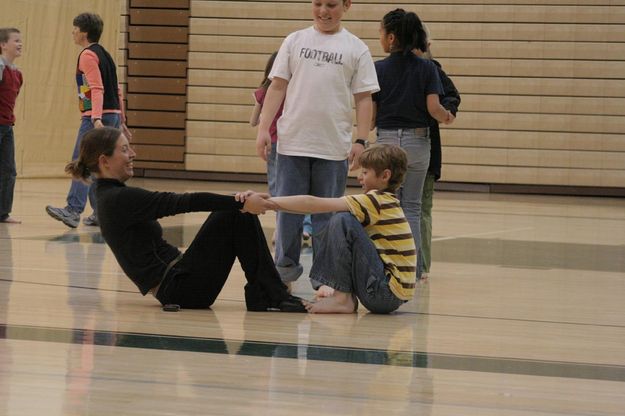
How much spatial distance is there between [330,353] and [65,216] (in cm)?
472

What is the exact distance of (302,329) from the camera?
163 inches

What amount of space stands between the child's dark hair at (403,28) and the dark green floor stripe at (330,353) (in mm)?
2397

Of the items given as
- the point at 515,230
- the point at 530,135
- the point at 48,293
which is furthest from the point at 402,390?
the point at 530,135

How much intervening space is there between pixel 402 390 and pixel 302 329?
1.05 meters

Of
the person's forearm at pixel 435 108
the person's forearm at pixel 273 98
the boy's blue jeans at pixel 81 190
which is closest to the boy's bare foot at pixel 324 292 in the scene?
the person's forearm at pixel 273 98

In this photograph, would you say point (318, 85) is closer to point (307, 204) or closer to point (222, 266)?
point (307, 204)

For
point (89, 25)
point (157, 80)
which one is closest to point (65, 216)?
point (89, 25)

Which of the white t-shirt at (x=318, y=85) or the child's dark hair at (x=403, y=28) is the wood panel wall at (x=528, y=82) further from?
the white t-shirt at (x=318, y=85)

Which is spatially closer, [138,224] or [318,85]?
[138,224]

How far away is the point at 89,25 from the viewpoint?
318 inches

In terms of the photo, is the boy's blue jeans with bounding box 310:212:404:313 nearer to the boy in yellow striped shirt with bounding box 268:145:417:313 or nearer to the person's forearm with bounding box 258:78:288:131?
the boy in yellow striped shirt with bounding box 268:145:417:313

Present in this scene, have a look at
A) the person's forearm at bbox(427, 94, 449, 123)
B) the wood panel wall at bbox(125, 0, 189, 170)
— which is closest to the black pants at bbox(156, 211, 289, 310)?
the person's forearm at bbox(427, 94, 449, 123)

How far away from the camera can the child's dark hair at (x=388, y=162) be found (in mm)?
4562

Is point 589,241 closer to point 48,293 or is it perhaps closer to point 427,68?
point 427,68
